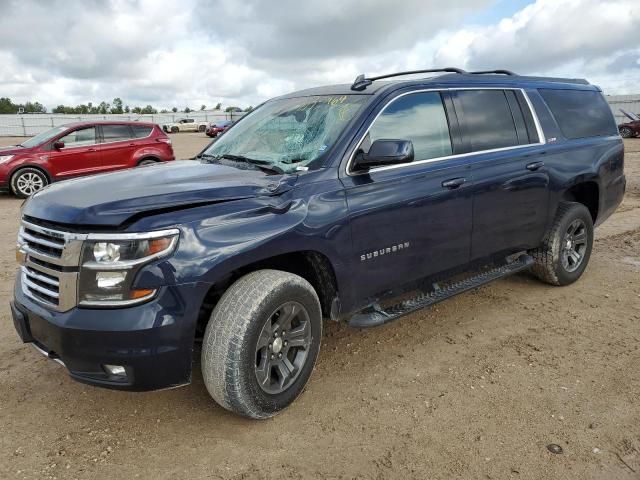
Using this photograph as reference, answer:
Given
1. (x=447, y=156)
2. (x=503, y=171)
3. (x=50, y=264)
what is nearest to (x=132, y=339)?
(x=50, y=264)

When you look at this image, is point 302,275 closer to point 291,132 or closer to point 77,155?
point 291,132

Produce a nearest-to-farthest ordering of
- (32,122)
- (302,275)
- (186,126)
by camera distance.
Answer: (302,275) < (32,122) < (186,126)

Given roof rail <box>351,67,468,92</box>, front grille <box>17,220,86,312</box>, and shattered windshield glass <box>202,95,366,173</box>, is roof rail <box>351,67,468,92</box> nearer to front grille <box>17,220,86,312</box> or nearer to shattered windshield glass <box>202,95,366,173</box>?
shattered windshield glass <box>202,95,366,173</box>

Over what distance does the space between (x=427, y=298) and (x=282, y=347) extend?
4.14 ft

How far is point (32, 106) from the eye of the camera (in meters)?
79.8

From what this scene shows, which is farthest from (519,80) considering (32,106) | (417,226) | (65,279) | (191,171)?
(32,106)

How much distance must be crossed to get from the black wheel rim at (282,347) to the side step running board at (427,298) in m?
0.42

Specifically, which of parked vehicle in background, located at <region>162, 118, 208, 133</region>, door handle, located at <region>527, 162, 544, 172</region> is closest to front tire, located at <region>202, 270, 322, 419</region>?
door handle, located at <region>527, 162, 544, 172</region>

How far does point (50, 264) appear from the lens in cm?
279

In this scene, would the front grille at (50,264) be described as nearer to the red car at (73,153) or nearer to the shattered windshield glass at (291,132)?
the shattered windshield glass at (291,132)

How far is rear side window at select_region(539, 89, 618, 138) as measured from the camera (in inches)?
196

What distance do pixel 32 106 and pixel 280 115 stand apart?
292 ft

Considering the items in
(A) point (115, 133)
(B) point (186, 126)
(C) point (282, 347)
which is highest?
(B) point (186, 126)

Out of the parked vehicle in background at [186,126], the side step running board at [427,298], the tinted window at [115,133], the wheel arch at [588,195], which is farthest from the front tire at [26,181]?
the parked vehicle in background at [186,126]
